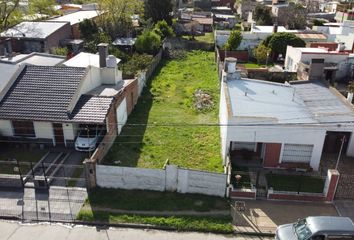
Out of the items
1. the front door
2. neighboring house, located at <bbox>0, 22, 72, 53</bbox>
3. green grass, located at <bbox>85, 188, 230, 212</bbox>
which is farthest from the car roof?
neighboring house, located at <bbox>0, 22, 72, 53</bbox>

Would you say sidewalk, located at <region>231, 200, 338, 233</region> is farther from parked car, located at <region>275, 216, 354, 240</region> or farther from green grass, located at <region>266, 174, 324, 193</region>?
parked car, located at <region>275, 216, 354, 240</region>

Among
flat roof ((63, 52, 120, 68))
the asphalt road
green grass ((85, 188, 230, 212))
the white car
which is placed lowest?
the asphalt road

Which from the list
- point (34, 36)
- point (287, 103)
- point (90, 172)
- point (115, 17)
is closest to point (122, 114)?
point (90, 172)

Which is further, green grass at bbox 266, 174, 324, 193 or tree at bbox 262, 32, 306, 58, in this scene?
tree at bbox 262, 32, 306, 58

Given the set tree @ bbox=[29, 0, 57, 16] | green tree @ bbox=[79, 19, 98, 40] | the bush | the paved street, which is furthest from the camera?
tree @ bbox=[29, 0, 57, 16]

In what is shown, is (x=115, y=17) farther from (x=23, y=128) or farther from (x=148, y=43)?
Answer: (x=23, y=128)

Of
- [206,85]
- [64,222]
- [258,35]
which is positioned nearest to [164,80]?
[206,85]
